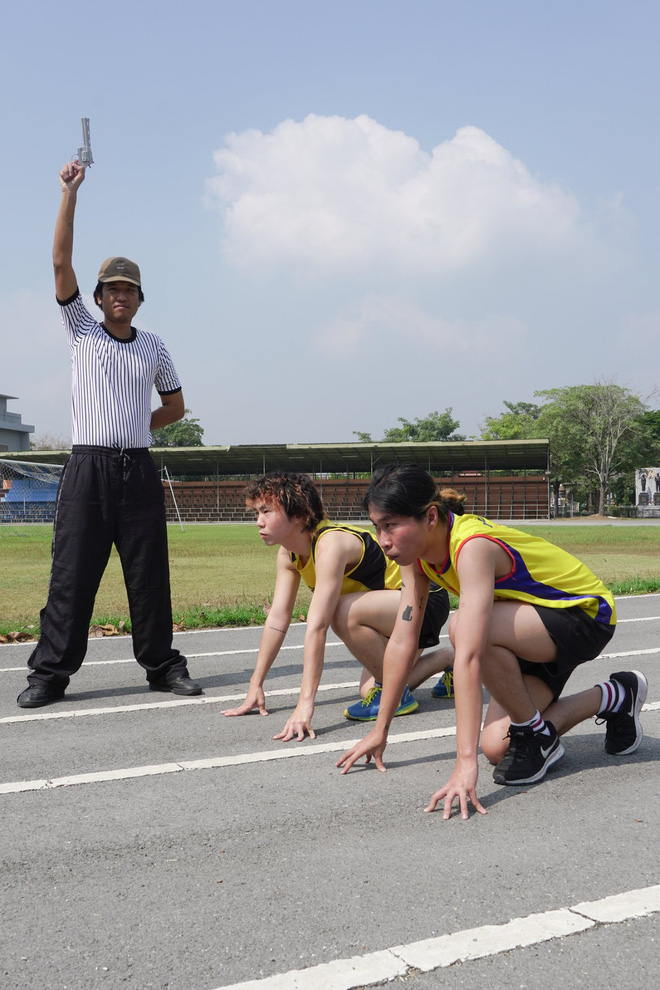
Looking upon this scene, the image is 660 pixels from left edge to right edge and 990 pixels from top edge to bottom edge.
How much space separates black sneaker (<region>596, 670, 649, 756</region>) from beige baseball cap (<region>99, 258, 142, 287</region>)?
3.51 metres

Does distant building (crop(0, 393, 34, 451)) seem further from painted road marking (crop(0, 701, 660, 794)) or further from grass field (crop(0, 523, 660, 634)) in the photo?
painted road marking (crop(0, 701, 660, 794))

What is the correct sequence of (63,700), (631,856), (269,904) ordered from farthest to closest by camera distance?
(63,700) < (631,856) < (269,904)

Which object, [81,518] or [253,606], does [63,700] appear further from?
[253,606]

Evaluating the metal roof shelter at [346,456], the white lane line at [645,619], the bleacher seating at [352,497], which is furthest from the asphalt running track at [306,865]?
the bleacher seating at [352,497]

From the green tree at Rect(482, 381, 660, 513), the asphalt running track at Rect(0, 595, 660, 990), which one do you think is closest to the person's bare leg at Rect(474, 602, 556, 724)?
the asphalt running track at Rect(0, 595, 660, 990)

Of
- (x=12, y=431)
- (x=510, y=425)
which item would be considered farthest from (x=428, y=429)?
(x=12, y=431)

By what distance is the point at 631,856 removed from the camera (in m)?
2.71

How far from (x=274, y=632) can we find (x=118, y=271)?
235cm

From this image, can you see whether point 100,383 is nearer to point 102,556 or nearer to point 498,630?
point 102,556

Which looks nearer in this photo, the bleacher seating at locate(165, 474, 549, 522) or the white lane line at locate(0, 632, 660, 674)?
the white lane line at locate(0, 632, 660, 674)

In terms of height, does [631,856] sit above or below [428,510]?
below

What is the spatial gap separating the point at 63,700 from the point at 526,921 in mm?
3558

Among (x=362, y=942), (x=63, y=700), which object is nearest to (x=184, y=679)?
(x=63, y=700)

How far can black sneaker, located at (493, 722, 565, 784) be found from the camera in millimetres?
3406
